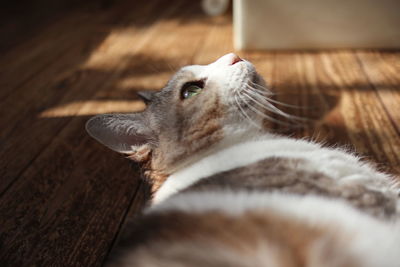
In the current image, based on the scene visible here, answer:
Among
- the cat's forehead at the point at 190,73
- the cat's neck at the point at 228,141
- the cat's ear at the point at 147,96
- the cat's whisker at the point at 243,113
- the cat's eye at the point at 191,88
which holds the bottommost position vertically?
the cat's neck at the point at 228,141

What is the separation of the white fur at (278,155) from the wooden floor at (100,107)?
0.19 metres

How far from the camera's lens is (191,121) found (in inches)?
45.6

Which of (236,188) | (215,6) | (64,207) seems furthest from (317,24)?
(236,188)

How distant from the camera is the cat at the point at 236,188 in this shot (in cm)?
69

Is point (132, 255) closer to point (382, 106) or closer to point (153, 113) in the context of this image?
point (153, 113)

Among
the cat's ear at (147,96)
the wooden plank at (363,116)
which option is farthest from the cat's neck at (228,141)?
the wooden plank at (363,116)

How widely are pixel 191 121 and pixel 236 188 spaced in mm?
358

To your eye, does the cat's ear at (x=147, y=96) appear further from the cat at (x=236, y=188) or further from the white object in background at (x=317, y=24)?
the white object in background at (x=317, y=24)

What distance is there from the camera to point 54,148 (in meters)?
1.70

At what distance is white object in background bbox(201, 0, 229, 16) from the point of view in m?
3.28

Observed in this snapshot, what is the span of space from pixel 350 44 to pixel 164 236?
2.01 meters

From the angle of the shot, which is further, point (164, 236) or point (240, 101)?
point (240, 101)

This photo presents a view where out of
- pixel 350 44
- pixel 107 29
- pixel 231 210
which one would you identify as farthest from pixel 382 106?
pixel 107 29

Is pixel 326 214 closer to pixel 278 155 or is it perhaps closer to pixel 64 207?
pixel 278 155
